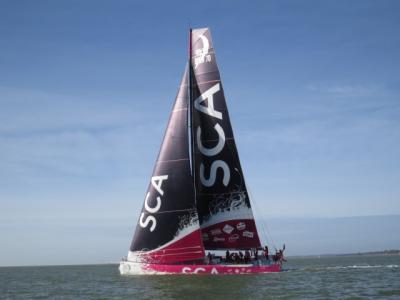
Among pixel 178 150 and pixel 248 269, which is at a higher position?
pixel 178 150

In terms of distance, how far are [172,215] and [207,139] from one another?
646 centimetres

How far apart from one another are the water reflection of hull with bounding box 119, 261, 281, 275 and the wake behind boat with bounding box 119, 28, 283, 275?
0.06 meters

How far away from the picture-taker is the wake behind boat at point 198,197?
35781 mm

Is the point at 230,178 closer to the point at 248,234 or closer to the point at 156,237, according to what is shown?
the point at 248,234

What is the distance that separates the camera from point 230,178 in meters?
39.2

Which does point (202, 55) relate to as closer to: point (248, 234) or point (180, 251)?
point (248, 234)

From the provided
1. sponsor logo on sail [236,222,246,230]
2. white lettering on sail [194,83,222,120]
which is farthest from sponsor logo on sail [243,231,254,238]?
white lettering on sail [194,83,222,120]

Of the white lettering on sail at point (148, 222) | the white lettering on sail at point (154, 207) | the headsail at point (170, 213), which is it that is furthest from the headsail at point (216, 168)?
the white lettering on sail at point (148, 222)

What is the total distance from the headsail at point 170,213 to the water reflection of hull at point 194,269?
554 millimetres

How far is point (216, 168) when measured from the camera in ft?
129

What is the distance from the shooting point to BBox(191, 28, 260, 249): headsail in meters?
38.6

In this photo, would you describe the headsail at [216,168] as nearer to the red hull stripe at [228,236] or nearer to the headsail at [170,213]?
the red hull stripe at [228,236]

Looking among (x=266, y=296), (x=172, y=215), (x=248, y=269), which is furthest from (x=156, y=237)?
(x=266, y=296)

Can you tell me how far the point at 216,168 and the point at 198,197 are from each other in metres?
2.45
